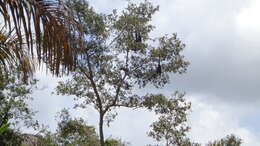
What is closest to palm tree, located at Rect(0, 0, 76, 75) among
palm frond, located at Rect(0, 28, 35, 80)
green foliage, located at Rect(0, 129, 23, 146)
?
palm frond, located at Rect(0, 28, 35, 80)

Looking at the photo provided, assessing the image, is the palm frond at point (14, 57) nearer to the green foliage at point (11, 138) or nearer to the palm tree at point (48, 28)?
the palm tree at point (48, 28)

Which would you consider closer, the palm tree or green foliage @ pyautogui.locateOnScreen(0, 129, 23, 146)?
the palm tree

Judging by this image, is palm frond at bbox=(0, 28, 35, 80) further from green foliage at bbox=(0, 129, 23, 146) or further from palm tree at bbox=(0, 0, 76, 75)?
green foliage at bbox=(0, 129, 23, 146)

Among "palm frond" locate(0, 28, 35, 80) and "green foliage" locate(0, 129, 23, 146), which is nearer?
"palm frond" locate(0, 28, 35, 80)

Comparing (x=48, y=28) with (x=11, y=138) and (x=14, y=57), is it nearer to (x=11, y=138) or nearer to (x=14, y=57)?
(x=14, y=57)

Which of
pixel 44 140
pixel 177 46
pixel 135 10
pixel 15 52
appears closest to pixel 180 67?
pixel 177 46

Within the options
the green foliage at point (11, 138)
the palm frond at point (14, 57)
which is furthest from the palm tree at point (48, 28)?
the green foliage at point (11, 138)

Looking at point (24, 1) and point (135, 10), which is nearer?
point (24, 1)

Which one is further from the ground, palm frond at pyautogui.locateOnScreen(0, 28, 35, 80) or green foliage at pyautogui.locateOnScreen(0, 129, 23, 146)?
green foliage at pyautogui.locateOnScreen(0, 129, 23, 146)

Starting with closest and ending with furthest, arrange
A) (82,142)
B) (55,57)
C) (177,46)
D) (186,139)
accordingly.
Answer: (55,57)
(177,46)
(186,139)
(82,142)

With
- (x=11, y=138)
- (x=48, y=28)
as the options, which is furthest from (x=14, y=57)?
(x=11, y=138)

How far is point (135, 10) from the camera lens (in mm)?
23984

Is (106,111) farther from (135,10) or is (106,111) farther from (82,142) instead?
(82,142)

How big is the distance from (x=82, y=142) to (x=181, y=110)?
Result: 824 cm
